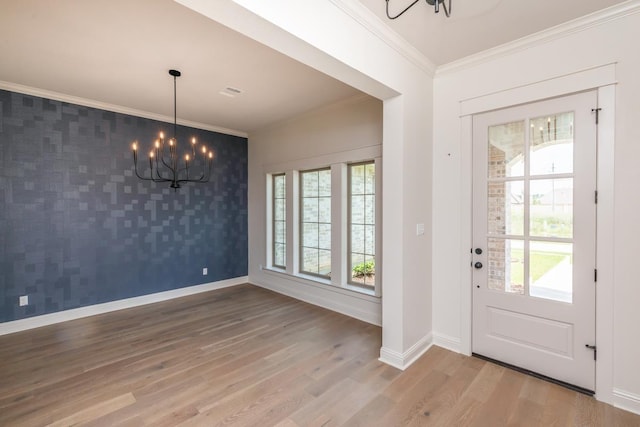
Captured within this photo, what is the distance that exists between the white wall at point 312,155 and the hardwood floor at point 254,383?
0.58 m

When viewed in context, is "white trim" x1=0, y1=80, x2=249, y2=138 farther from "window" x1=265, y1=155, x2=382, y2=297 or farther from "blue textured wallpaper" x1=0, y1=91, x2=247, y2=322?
"window" x1=265, y1=155, x2=382, y2=297

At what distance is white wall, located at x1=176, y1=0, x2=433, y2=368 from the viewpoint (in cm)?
202

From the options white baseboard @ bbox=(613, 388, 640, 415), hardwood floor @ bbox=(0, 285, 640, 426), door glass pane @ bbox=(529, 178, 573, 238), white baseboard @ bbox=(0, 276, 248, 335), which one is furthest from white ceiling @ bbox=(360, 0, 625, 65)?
white baseboard @ bbox=(0, 276, 248, 335)

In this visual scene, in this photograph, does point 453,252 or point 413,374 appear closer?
point 413,374

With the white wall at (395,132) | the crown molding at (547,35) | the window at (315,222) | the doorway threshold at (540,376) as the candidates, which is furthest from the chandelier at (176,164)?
the doorway threshold at (540,376)

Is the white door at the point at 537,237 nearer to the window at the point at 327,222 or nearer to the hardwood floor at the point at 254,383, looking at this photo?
the hardwood floor at the point at 254,383

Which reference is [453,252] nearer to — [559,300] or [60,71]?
[559,300]

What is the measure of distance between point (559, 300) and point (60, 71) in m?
5.42

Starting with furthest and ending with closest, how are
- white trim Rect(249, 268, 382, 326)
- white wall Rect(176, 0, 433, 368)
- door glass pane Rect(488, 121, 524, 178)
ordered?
white trim Rect(249, 268, 382, 326) → door glass pane Rect(488, 121, 524, 178) → white wall Rect(176, 0, 433, 368)

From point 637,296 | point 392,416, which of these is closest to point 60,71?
point 392,416

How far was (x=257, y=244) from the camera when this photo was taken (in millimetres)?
5629

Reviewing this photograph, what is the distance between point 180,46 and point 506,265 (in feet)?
11.9

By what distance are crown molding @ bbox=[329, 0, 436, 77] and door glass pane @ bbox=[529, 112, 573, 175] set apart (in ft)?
3.71

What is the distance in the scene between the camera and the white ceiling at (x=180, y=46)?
221cm
